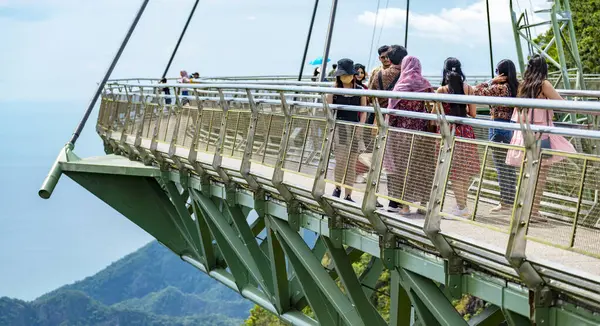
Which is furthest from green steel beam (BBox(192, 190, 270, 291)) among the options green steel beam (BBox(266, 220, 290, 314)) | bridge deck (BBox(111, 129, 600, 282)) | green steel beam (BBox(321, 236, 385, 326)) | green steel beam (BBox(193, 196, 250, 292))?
bridge deck (BBox(111, 129, 600, 282))

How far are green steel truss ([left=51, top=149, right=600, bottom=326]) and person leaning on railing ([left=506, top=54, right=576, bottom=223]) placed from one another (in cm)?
82

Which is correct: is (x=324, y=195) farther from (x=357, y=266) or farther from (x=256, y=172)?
(x=357, y=266)

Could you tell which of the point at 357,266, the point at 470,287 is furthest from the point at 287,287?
the point at 357,266

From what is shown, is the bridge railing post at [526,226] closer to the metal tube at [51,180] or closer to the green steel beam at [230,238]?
the green steel beam at [230,238]

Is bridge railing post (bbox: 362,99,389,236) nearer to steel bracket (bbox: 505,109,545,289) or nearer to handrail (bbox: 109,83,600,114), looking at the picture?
handrail (bbox: 109,83,600,114)

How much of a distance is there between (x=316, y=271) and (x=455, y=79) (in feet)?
9.58

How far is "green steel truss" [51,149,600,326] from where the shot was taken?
905cm

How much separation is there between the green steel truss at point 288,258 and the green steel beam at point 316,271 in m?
0.01

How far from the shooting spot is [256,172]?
44.5 ft

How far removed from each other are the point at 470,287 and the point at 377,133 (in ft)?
5.67

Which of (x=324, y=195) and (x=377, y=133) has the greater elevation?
(x=377, y=133)

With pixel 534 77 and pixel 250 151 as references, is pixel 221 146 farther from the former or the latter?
pixel 534 77

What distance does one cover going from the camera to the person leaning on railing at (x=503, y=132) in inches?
318

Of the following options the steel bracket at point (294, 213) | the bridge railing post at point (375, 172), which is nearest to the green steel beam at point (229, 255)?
the steel bracket at point (294, 213)
